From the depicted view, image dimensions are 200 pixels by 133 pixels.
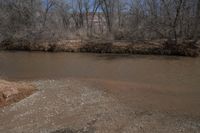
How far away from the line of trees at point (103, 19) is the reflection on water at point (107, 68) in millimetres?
3523

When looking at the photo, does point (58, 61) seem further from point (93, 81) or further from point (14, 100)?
point (14, 100)

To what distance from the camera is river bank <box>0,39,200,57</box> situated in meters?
24.8

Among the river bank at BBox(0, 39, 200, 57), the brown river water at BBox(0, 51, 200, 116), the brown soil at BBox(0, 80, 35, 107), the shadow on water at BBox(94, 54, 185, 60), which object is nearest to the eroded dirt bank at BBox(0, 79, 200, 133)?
the brown river water at BBox(0, 51, 200, 116)

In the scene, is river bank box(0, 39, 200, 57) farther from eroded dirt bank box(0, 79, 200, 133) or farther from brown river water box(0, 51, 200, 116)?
eroded dirt bank box(0, 79, 200, 133)

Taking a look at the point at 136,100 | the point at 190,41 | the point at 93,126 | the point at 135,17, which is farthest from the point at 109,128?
the point at 135,17

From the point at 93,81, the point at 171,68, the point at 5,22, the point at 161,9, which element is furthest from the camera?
the point at 5,22

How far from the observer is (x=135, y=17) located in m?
31.6

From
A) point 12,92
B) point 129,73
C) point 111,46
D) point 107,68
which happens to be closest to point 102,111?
point 12,92

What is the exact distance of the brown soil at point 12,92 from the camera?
12.0 m

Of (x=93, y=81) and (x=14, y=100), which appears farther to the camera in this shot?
(x=93, y=81)

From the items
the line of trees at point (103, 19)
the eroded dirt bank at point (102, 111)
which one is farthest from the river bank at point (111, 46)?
the eroded dirt bank at point (102, 111)

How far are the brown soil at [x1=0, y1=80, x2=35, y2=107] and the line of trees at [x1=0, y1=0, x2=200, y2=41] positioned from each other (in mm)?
15199

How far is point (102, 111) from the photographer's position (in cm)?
1048

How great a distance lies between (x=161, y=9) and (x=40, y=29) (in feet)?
40.6
